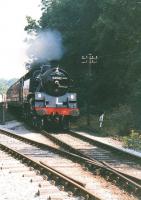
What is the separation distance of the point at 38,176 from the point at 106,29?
65.8ft

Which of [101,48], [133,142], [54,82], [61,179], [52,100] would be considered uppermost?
[101,48]

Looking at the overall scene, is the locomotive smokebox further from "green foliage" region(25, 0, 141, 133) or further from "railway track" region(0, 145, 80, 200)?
"railway track" region(0, 145, 80, 200)

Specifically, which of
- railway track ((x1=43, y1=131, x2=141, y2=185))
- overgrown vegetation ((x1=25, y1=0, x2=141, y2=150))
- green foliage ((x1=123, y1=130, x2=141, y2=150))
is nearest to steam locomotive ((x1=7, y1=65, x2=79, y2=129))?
overgrown vegetation ((x1=25, y1=0, x2=141, y2=150))

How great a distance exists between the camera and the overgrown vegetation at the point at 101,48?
2883 centimetres

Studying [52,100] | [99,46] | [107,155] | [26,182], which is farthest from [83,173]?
[99,46]

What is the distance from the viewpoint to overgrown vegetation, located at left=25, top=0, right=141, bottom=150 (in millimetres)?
28828

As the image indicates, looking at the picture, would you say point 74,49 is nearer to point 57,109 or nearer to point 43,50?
point 43,50

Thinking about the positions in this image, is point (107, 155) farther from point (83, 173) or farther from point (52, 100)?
point (52, 100)

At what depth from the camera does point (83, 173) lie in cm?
1289

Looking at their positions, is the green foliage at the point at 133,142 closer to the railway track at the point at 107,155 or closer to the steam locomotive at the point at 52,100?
the railway track at the point at 107,155

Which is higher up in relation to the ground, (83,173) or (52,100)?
(52,100)

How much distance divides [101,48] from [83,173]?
22553mm

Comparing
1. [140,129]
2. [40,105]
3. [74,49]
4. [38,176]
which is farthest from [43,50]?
[38,176]

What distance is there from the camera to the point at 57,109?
27.3 meters
